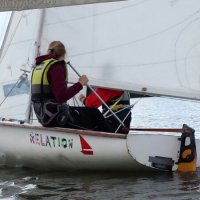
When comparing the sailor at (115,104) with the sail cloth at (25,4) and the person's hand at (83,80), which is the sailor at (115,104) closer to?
the person's hand at (83,80)

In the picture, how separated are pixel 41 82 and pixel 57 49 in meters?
0.37

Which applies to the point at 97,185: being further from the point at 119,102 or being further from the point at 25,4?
the point at 25,4

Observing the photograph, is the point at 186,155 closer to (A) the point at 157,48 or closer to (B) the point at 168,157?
(B) the point at 168,157

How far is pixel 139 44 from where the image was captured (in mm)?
6305

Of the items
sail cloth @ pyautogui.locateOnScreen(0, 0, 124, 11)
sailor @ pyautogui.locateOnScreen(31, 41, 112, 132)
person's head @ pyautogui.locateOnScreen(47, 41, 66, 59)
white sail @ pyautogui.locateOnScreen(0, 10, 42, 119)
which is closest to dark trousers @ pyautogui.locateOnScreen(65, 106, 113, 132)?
sailor @ pyautogui.locateOnScreen(31, 41, 112, 132)

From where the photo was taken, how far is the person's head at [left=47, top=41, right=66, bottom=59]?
6047mm

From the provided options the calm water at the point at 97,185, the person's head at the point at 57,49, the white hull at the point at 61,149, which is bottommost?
the calm water at the point at 97,185

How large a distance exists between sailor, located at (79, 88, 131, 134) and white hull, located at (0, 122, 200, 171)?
0.60 m

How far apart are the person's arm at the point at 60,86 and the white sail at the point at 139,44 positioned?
0.41m

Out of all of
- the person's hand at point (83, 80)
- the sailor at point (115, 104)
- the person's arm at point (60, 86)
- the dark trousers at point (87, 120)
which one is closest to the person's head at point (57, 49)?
the person's arm at point (60, 86)

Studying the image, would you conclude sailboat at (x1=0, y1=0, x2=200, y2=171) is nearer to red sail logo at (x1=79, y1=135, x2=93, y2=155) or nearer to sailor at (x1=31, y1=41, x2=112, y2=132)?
red sail logo at (x1=79, y1=135, x2=93, y2=155)

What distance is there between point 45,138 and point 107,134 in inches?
29.6

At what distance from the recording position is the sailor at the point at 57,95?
19.8ft

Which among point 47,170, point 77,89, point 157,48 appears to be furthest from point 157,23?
point 47,170
